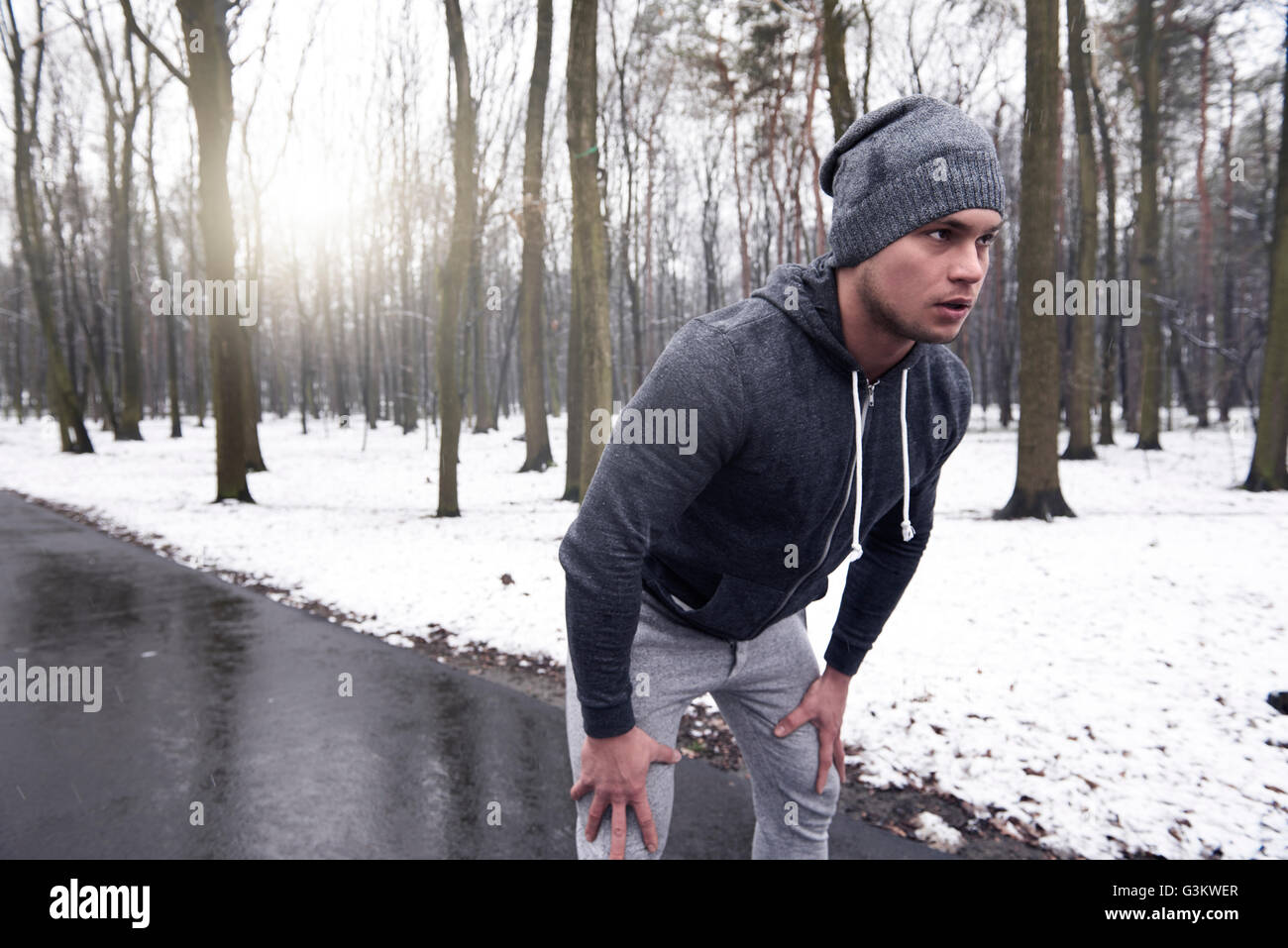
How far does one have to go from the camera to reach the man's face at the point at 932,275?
61.7 inches

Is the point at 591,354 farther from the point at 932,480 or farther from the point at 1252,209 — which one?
the point at 1252,209

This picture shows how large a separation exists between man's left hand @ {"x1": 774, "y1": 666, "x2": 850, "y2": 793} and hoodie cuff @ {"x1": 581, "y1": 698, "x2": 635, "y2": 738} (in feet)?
2.00

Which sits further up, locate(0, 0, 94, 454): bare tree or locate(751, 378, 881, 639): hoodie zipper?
locate(0, 0, 94, 454): bare tree

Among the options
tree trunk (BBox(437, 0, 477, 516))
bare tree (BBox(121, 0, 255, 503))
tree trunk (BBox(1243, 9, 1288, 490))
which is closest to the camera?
tree trunk (BBox(437, 0, 477, 516))

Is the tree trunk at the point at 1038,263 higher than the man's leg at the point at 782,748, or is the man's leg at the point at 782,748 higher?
the tree trunk at the point at 1038,263

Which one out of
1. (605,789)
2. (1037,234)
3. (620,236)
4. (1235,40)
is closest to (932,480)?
(605,789)

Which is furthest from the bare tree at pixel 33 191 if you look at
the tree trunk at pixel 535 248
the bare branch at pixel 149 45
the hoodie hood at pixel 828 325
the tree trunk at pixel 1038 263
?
the hoodie hood at pixel 828 325

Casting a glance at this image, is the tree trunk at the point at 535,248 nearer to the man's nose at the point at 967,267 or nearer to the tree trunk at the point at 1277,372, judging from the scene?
the man's nose at the point at 967,267

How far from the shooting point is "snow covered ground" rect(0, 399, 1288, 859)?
11.7 feet

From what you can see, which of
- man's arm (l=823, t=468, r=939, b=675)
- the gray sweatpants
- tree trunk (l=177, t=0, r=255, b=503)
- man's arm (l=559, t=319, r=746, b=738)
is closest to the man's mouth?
man's arm (l=559, t=319, r=746, b=738)

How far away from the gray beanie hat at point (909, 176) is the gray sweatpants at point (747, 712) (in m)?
1.02

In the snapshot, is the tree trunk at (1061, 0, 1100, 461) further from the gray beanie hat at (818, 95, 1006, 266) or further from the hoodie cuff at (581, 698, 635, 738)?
the hoodie cuff at (581, 698, 635, 738)

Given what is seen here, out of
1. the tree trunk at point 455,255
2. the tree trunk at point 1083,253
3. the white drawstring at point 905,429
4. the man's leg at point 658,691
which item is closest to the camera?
the man's leg at point 658,691
